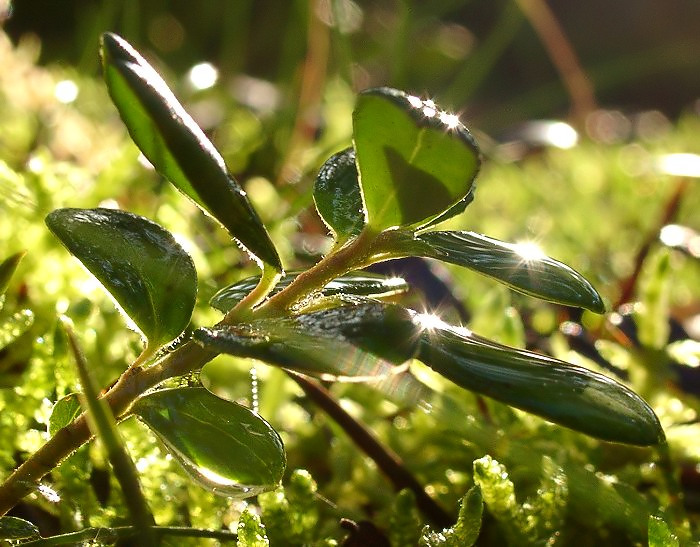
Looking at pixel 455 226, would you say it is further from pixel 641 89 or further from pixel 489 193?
pixel 641 89

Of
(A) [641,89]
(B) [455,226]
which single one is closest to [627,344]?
(B) [455,226]

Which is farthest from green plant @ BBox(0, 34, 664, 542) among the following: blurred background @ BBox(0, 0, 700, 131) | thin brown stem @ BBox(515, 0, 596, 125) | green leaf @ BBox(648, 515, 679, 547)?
thin brown stem @ BBox(515, 0, 596, 125)

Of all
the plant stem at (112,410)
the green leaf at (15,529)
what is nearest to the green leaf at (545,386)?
the plant stem at (112,410)

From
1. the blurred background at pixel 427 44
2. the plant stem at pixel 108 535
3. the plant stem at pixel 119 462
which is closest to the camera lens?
the plant stem at pixel 119 462

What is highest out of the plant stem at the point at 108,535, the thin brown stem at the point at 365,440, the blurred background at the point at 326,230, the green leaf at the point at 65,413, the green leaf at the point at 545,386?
the blurred background at the point at 326,230

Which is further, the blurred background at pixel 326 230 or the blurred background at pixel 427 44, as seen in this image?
the blurred background at pixel 427 44

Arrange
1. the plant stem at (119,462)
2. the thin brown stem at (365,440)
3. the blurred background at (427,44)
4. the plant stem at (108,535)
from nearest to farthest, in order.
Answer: the plant stem at (119,462)
the plant stem at (108,535)
the thin brown stem at (365,440)
the blurred background at (427,44)

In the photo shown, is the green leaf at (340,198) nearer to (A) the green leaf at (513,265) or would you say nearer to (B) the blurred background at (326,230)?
(A) the green leaf at (513,265)

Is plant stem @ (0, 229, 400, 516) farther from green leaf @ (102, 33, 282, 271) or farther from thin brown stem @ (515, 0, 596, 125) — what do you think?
thin brown stem @ (515, 0, 596, 125)
